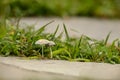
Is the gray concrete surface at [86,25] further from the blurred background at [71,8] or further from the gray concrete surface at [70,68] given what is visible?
the gray concrete surface at [70,68]

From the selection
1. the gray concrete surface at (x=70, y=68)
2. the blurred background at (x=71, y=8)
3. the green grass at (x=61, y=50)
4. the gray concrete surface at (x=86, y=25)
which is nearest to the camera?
the gray concrete surface at (x=70, y=68)

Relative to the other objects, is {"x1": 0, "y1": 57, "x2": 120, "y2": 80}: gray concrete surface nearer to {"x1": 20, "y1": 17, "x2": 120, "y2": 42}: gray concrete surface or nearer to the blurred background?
{"x1": 20, "y1": 17, "x2": 120, "y2": 42}: gray concrete surface

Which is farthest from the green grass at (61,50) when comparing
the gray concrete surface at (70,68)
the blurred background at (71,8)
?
the blurred background at (71,8)

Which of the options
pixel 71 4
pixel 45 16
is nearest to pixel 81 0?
pixel 71 4

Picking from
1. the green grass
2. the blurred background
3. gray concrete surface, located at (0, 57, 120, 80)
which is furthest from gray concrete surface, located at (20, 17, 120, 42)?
gray concrete surface, located at (0, 57, 120, 80)

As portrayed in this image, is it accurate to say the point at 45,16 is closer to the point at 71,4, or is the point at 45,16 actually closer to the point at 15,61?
the point at 71,4

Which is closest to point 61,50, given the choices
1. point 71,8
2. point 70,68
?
point 70,68
